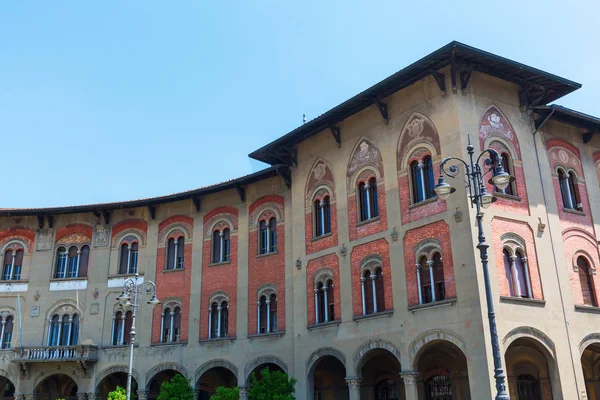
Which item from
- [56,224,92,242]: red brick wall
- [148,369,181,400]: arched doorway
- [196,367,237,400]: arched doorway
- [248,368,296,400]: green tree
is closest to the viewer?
[248,368,296,400]: green tree

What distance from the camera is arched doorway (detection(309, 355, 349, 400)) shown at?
23859 millimetres

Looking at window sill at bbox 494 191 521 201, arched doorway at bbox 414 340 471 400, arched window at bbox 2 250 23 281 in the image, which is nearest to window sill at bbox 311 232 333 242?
arched doorway at bbox 414 340 471 400

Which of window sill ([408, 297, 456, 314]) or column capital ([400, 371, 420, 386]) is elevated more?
window sill ([408, 297, 456, 314])

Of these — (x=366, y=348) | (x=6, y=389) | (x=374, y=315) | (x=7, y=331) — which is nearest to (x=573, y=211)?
(x=374, y=315)

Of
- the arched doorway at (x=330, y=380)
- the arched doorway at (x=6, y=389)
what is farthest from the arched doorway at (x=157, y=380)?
the arched doorway at (x=330, y=380)

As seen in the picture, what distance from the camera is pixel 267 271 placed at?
2645 centimetres

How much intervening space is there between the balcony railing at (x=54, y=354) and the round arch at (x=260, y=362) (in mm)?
7814

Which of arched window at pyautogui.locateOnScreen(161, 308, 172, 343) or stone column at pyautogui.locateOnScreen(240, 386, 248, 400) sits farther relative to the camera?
arched window at pyautogui.locateOnScreen(161, 308, 172, 343)

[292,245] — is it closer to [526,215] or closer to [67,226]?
[526,215]

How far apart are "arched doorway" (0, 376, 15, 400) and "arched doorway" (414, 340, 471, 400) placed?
837 inches

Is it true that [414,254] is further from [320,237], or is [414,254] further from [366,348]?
[320,237]

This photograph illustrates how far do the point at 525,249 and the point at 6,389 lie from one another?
26.3 m

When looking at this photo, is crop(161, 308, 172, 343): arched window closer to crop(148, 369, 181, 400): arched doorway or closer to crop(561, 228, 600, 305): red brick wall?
crop(148, 369, 181, 400): arched doorway

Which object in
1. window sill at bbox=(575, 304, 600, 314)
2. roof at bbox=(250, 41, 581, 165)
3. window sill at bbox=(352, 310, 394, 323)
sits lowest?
window sill at bbox=(575, 304, 600, 314)
